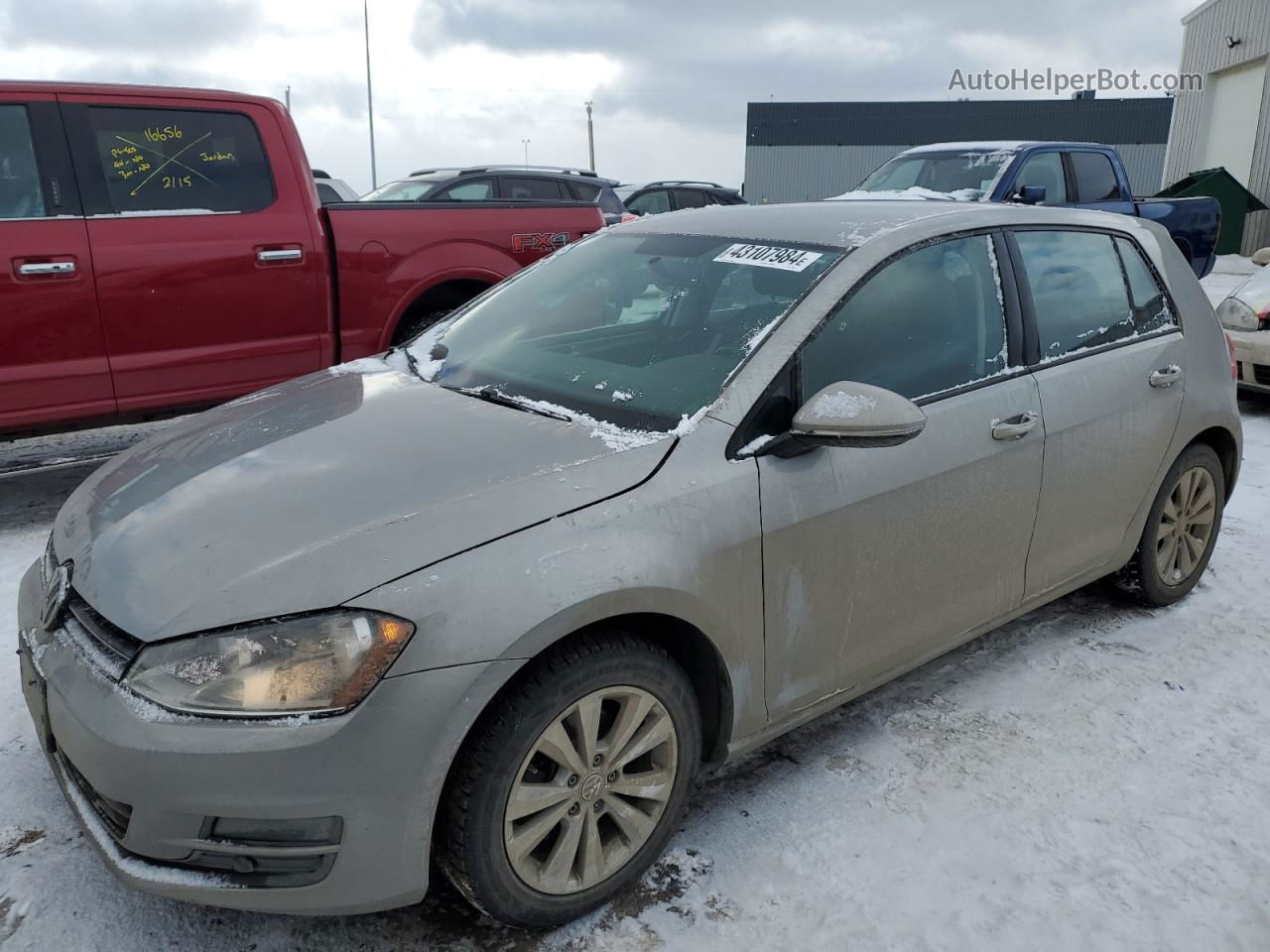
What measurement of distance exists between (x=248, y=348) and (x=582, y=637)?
370 cm

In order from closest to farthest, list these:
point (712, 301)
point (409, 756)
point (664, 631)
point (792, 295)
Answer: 1. point (409, 756)
2. point (664, 631)
3. point (792, 295)
4. point (712, 301)

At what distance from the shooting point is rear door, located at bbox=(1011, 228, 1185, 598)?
3143 millimetres

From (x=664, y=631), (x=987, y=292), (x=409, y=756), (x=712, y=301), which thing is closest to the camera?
(x=409, y=756)

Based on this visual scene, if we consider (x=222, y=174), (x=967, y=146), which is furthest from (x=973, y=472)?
(x=967, y=146)

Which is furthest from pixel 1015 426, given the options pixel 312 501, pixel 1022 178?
pixel 1022 178

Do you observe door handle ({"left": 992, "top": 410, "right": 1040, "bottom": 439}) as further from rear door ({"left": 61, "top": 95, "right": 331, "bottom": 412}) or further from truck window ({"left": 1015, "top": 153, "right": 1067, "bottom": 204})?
truck window ({"left": 1015, "top": 153, "right": 1067, "bottom": 204})

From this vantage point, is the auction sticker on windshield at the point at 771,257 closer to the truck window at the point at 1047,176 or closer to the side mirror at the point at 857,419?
the side mirror at the point at 857,419

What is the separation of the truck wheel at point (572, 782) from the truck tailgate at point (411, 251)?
386 centimetres

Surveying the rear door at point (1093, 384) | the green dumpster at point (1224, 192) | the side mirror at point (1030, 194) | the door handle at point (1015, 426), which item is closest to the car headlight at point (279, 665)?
the door handle at point (1015, 426)

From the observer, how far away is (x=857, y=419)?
230cm

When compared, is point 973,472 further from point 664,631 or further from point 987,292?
point 664,631

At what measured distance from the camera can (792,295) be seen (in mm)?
2658

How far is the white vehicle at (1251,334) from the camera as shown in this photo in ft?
23.2

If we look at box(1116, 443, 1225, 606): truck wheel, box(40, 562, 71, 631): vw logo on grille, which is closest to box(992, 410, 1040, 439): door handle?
box(1116, 443, 1225, 606): truck wheel
